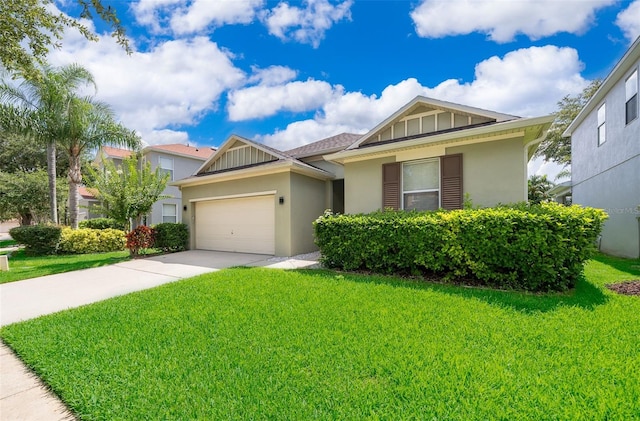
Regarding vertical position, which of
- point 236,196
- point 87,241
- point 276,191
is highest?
point 276,191

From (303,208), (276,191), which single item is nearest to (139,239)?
(276,191)

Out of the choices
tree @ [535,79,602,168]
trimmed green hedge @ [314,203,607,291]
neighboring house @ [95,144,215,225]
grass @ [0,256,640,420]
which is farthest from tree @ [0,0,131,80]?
tree @ [535,79,602,168]

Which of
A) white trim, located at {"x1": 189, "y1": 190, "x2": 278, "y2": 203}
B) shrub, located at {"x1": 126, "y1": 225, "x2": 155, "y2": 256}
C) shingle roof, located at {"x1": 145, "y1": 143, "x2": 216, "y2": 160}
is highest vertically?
shingle roof, located at {"x1": 145, "y1": 143, "x2": 216, "y2": 160}

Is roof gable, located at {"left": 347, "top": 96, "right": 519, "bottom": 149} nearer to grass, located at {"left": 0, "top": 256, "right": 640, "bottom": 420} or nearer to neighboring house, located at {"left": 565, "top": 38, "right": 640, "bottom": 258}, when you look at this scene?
grass, located at {"left": 0, "top": 256, "right": 640, "bottom": 420}

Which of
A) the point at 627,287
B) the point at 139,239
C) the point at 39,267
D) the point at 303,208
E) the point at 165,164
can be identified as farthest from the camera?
the point at 165,164

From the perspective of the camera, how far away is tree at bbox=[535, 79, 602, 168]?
66.0 ft

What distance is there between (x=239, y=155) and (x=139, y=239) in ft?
17.6

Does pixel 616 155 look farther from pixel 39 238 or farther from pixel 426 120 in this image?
pixel 39 238

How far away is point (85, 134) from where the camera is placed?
13164mm

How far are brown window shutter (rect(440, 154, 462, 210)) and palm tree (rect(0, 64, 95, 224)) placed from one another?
1598 centimetres

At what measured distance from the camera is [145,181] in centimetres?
1134

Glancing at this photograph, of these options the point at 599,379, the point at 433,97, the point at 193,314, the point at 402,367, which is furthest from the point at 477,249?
the point at 193,314

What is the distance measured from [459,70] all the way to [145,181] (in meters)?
12.9

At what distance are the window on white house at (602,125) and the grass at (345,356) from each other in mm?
10526
